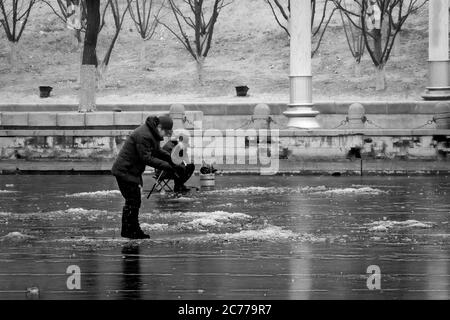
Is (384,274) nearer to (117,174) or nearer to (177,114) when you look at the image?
(117,174)

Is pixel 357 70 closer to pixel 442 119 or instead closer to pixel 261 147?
pixel 442 119

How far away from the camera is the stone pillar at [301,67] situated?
3344 cm

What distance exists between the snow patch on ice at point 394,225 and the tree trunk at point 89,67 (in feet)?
56.3

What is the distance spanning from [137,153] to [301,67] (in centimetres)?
1824

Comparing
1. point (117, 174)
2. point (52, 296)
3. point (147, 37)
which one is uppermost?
point (147, 37)

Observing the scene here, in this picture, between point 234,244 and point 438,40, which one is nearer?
point 234,244

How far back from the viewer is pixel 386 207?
20.6 metres

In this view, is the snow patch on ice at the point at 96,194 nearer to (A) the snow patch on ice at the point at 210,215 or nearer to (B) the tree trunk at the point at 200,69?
(A) the snow patch on ice at the point at 210,215

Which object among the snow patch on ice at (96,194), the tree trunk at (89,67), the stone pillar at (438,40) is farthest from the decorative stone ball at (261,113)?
the snow patch on ice at (96,194)

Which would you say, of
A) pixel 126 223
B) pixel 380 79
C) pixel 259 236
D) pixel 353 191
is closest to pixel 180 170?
pixel 353 191

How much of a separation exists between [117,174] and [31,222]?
299 centimetres

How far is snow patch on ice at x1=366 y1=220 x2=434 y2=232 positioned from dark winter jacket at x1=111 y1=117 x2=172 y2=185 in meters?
3.26

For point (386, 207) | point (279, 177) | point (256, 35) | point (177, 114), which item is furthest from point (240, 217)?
point (256, 35)

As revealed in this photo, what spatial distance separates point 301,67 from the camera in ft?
111
